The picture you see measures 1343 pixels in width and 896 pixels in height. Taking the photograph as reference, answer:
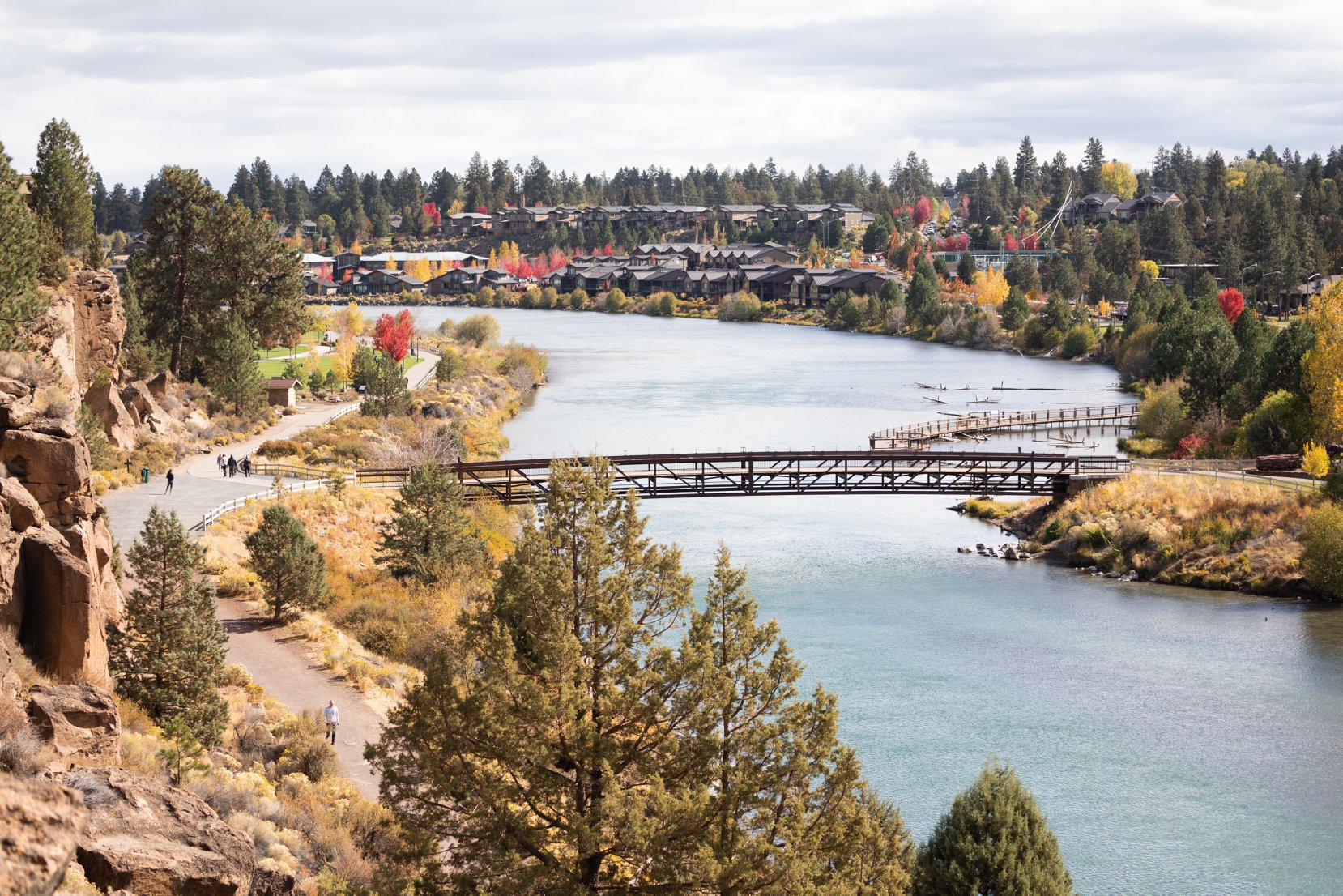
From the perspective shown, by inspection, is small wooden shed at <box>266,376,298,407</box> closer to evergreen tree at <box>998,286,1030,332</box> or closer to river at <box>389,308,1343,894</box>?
river at <box>389,308,1343,894</box>

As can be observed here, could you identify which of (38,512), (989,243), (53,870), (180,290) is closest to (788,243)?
(989,243)

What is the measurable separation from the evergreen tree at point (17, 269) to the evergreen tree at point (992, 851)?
19.1 meters

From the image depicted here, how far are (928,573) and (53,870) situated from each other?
129 feet

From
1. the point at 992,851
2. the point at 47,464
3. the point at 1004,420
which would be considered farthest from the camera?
the point at 1004,420

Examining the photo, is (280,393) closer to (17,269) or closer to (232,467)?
(232,467)

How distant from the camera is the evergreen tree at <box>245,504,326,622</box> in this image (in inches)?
1244

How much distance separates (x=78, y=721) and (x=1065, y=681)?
982 inches

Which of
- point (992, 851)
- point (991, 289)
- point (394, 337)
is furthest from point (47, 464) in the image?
point (991, 289)

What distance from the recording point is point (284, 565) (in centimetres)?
3152

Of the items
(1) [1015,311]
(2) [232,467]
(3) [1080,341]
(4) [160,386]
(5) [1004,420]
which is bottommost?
(5) [1004,420]

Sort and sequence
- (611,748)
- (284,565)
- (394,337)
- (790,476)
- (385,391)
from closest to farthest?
(611,748)
(284,565)
(790,476)
(385,391)
(394,337)

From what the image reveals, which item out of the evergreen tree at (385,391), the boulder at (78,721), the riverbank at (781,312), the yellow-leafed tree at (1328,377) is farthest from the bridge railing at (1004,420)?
the boulder at (78,721)

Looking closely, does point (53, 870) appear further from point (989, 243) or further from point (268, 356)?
point (989, 243)

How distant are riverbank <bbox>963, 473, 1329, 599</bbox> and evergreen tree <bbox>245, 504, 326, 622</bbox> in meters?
26.3
